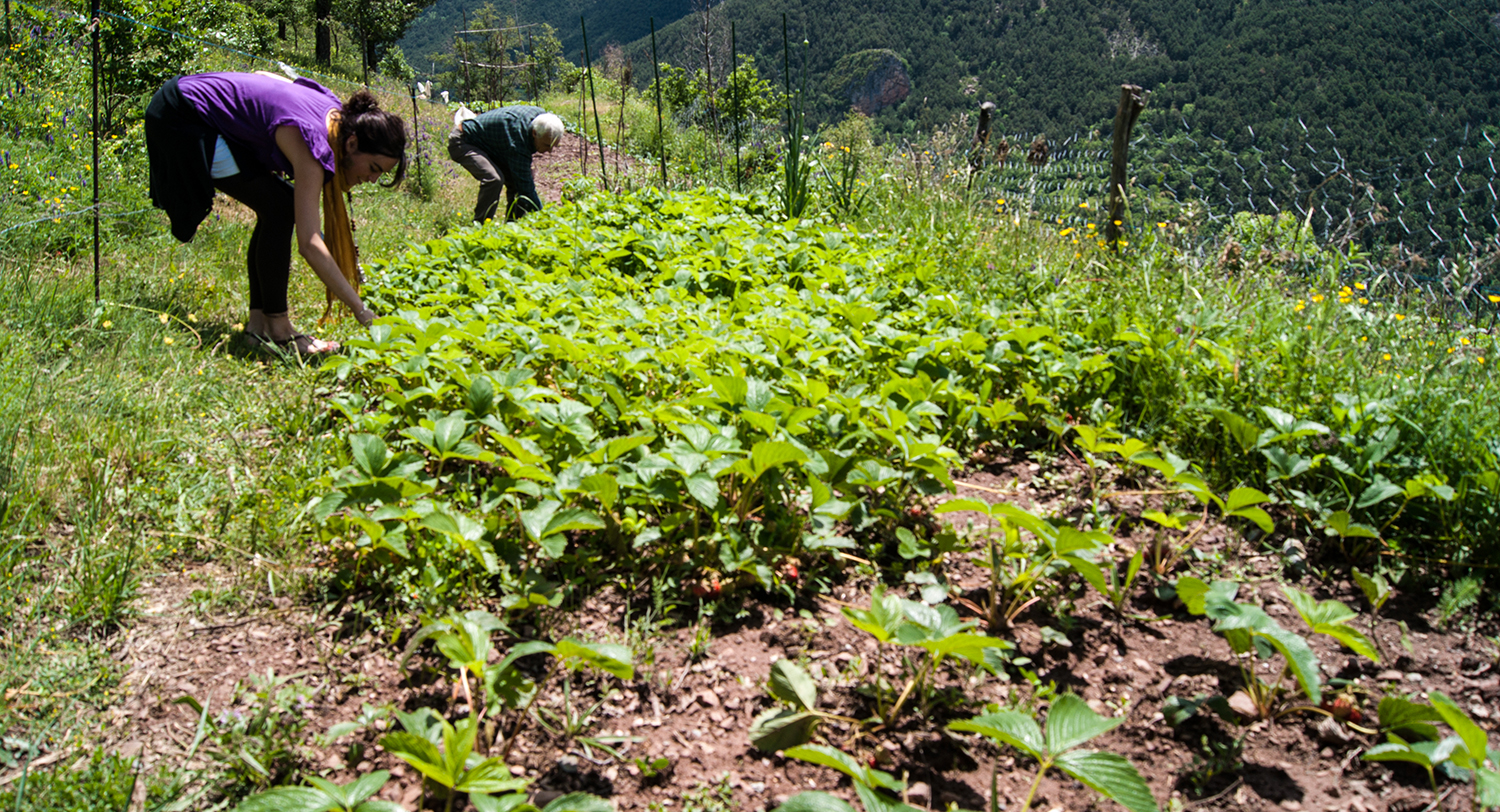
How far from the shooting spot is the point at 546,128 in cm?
598

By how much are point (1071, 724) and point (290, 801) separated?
1210mm

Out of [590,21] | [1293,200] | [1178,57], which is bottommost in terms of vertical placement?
[1293,200]

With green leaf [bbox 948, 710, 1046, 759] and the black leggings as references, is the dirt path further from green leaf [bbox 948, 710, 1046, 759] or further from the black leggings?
the black leggings

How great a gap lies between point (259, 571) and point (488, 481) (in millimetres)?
635

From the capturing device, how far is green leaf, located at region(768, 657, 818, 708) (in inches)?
62.4

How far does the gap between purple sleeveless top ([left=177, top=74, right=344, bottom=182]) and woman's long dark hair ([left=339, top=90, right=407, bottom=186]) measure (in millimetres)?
124

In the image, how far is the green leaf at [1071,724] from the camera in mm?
1312

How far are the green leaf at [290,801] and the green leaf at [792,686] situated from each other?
77 cm

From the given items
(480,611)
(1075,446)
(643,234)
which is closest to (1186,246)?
(1075,446)

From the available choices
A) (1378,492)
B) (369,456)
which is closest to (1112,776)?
(1378,492)

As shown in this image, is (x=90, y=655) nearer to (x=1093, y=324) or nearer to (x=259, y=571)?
(x=259, y=571)

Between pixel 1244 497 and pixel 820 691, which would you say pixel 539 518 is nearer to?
pixel 820 691

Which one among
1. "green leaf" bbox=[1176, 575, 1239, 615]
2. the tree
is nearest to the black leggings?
"green leaf" bbox=[1176, 575, 1239, 615]

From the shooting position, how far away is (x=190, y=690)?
1.73m
